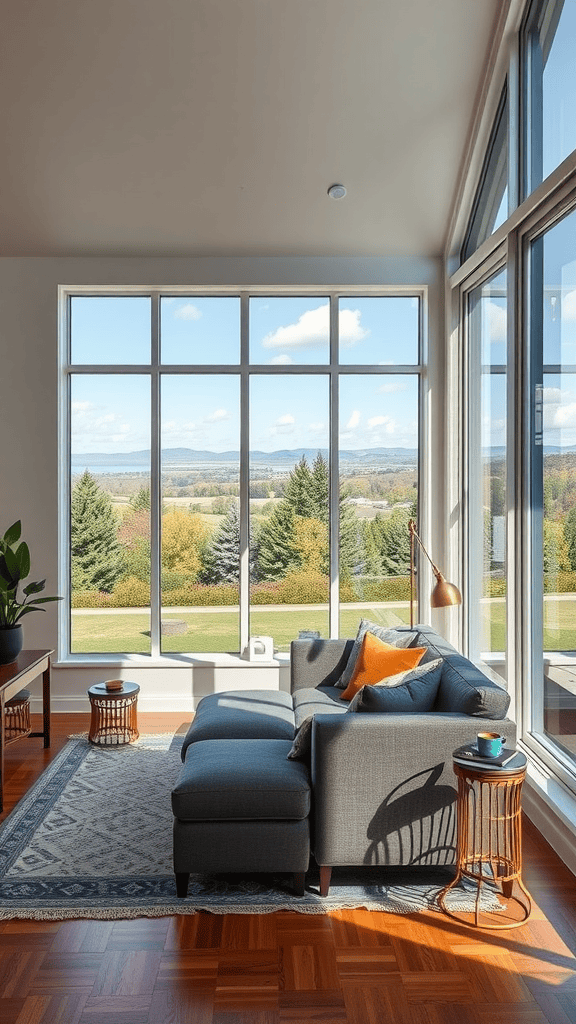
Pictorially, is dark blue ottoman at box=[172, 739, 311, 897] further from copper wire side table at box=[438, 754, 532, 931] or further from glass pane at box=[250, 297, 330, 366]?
glass pane at box=[250, 297, 330, 366]

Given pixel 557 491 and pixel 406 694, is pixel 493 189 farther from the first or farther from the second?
pixel 406 694

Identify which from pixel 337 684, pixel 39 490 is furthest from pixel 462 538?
pixel 39 490

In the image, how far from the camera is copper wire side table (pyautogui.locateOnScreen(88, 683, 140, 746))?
207 inches

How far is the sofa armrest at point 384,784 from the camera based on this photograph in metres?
3.29

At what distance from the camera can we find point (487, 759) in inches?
122

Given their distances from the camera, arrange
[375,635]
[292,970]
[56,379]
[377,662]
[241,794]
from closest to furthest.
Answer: [292,970] < [241,794] < [377,662] < [375,635] < [56,379]

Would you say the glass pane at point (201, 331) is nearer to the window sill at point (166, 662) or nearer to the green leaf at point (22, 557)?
the green leaf at point (22, 557)

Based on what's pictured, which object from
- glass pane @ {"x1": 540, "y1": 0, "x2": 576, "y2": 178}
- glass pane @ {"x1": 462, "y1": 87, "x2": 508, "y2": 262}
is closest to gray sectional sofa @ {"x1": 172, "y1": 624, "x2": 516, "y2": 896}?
glass pane @ {"x1": 540, "y1": 0, "x2": 576, "y2": 178}

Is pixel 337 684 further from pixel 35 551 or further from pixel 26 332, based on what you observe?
pixel 26 332

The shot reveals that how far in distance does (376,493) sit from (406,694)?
2.87 meters

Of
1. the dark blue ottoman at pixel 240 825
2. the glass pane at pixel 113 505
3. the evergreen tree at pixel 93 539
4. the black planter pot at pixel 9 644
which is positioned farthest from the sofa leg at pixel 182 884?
the evergreen tree at pixel 93 539

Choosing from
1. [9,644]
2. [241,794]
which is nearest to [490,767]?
[241,794]

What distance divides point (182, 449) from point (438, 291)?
221 centimetres

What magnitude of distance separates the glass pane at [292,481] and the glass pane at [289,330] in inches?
6.5
